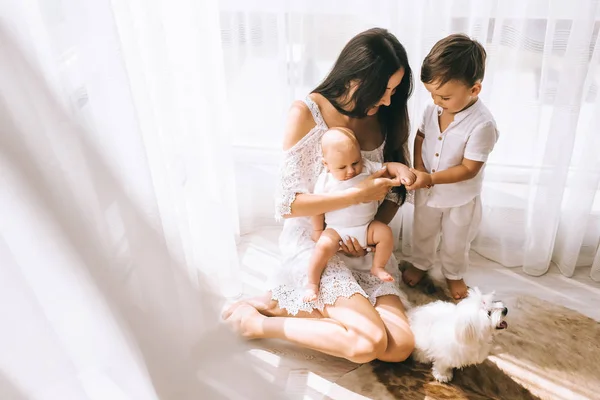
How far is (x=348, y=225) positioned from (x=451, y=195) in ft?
0.99

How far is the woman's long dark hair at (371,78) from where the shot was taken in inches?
52.6

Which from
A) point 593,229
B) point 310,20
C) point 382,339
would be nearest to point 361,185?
point 382,339

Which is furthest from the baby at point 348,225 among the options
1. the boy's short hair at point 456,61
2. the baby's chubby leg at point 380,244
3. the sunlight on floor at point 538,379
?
the sunlight on floor at point 538,379

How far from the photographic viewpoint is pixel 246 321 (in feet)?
5.24

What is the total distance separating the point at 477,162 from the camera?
57.9 inches

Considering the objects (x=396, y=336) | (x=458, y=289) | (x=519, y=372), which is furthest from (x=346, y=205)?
(x=519, y=372)

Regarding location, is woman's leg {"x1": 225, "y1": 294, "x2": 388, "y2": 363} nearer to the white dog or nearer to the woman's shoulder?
the white dog

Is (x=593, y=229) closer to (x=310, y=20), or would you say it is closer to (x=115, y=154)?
(x=310, y=20)

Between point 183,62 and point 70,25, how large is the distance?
0.43 meters

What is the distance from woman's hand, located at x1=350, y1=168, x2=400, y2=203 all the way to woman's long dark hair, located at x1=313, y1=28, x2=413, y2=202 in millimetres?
157

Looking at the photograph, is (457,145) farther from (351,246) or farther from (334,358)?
(334,358)

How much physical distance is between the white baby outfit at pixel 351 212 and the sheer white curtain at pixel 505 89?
1.07 feet

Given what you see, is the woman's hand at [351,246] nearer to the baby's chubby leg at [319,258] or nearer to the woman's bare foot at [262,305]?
the baby's chubby leg at [319,258]

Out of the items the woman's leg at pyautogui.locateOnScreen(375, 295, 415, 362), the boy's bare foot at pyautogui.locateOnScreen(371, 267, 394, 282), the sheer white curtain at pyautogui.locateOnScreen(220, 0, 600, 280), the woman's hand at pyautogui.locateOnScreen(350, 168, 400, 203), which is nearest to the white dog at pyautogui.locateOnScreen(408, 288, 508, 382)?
the woman's leg at pyautogui.locateOnScreen(375, 295, 415, 362)
